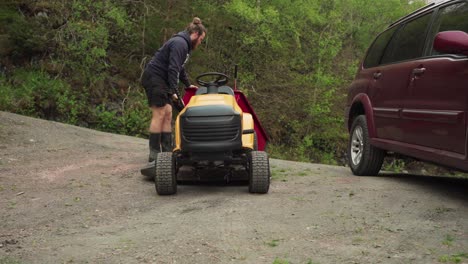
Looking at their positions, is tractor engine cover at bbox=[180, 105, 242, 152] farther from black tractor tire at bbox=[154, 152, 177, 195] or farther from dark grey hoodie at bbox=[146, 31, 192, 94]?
dark grey hoodie at bbox=[146, 31, 192, 94]

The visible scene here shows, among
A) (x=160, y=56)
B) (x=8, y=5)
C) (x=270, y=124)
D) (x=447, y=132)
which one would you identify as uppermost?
(x=8, y=5)

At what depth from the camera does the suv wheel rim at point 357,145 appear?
6758 mm

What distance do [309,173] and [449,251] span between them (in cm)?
375

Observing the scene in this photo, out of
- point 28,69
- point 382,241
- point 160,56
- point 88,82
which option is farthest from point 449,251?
point 28,69

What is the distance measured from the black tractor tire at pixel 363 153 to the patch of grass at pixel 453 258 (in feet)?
10.3

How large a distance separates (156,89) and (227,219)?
2882mm

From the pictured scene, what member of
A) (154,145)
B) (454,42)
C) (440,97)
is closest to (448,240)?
(440,97)

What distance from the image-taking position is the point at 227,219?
4.43 metres

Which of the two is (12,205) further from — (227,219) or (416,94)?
(416,94)

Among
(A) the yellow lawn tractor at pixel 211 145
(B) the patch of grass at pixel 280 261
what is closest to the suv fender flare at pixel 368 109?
(A) the yellow lawn tractor at pixel 211 145

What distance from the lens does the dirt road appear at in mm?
3516

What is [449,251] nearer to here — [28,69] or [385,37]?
[385,37]

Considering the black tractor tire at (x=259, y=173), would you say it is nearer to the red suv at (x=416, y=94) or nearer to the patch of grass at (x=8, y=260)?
the red suv at (x=416, y=94)

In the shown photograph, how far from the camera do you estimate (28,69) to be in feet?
A: 50.8
